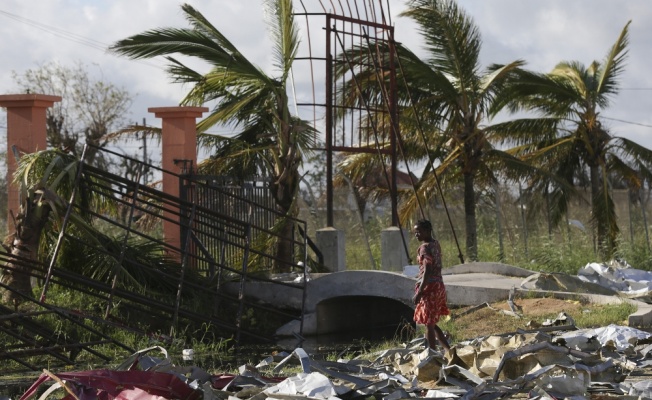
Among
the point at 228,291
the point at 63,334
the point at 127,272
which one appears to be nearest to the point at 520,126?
the point at 228,291

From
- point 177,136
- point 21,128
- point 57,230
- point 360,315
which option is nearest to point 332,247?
point 360,315

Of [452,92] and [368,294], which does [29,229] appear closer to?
[368,294]

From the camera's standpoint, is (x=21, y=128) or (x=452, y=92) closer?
(x=21, y=128)

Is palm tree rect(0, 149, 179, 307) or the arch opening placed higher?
palm tree rect(0, 149, 179, 307)

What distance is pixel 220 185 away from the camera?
17.9 meters

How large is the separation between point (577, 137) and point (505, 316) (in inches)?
408

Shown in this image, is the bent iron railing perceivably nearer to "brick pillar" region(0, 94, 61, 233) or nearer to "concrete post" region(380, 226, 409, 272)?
"brick pillar" region(0, 94, 61, 233)

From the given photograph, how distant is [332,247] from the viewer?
19750mm

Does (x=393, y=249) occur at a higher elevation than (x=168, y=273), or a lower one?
higher

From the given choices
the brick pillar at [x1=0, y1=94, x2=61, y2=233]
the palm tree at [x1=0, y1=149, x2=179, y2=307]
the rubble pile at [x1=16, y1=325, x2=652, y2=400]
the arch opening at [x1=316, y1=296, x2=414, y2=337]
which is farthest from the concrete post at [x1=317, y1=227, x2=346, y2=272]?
the rubble pile at [x1=16, y1=325, x2=652, y2=400]

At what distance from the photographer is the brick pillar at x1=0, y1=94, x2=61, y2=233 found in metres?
16.4

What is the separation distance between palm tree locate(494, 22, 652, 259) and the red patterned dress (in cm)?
1164

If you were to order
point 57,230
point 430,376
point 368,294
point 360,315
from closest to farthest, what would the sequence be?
point 430,376 < point 57,230 < point 368,294 < point 360,315

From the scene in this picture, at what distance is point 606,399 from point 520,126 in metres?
15.9
